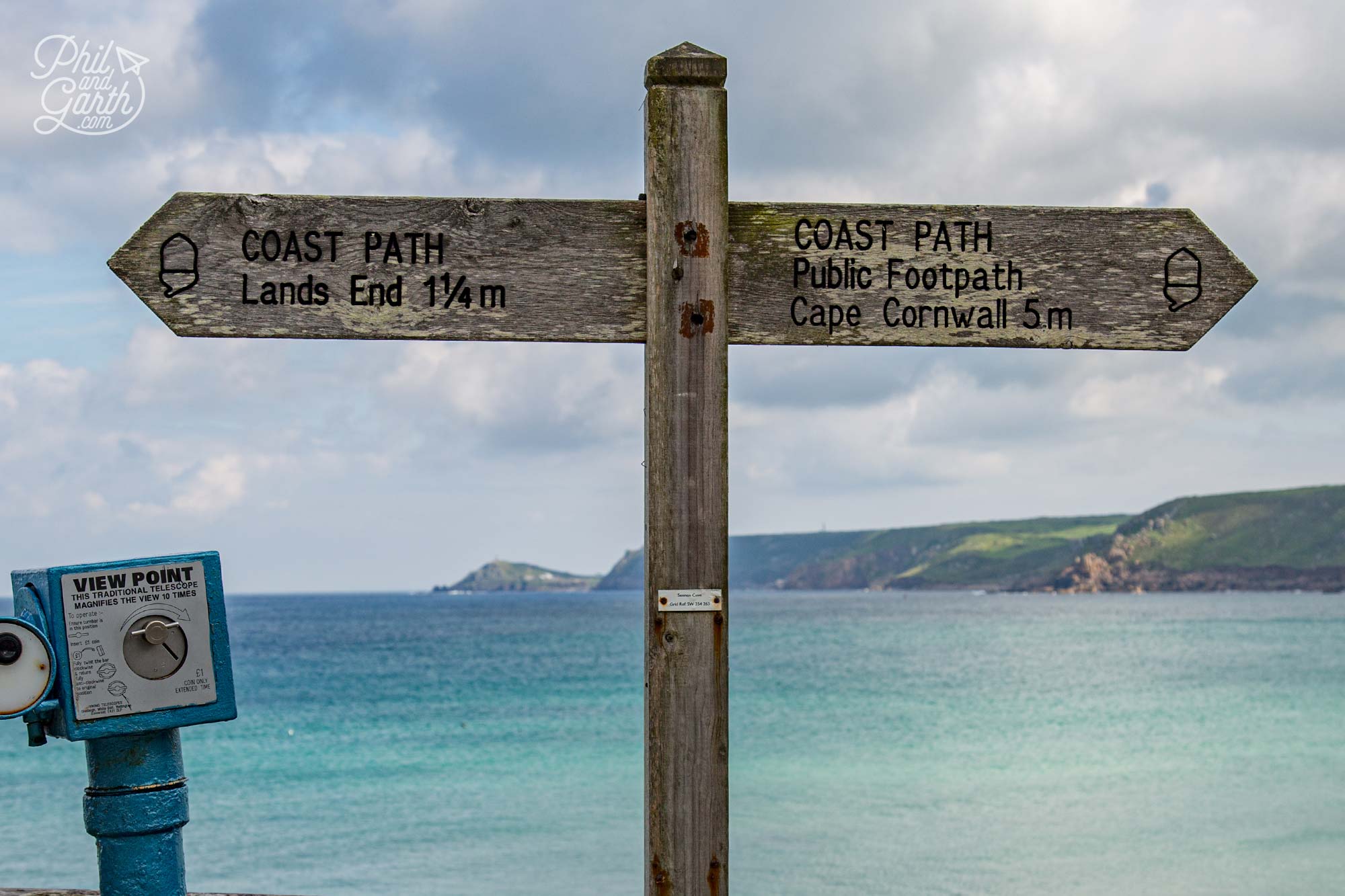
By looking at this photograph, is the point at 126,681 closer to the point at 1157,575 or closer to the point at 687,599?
the point at 687,599

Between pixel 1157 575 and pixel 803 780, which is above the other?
pixel 803 780

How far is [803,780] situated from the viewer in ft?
75.3

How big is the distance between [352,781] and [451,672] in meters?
31.0

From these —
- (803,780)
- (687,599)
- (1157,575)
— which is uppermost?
(687,599)

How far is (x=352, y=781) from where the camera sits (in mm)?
24844

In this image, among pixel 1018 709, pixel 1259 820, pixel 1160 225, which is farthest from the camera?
pixel 1018 709

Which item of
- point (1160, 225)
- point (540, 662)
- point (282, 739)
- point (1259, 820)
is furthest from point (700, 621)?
point (540, 662)

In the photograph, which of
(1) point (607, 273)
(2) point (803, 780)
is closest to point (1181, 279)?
(1) point (607, 273)

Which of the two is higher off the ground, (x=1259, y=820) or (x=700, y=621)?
(x=700, y=621)

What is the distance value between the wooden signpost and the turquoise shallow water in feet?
40.7

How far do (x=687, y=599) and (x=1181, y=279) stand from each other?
1.47 meters

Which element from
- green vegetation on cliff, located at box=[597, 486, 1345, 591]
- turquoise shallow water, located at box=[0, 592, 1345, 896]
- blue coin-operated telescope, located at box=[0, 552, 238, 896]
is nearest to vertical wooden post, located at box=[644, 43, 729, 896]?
blue coin-operated telescope, located at box=[0, 552, 238, 896]

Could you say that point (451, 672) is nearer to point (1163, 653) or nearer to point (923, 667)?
point (923, 667)

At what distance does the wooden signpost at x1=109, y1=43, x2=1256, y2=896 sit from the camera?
276cm
